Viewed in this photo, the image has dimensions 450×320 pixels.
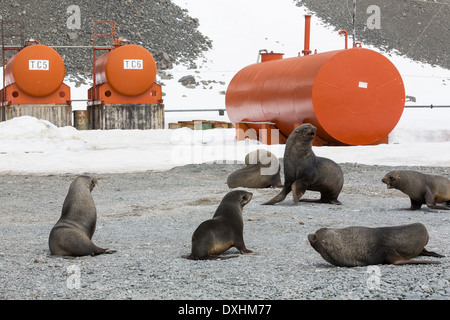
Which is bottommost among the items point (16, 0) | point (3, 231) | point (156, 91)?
point (3, 231)

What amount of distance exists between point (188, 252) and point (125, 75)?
15.5 meters

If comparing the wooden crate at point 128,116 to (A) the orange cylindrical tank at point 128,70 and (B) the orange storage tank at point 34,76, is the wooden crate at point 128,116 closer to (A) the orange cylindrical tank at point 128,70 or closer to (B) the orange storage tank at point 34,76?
(A) the orange cylindrical tank at point 128,70

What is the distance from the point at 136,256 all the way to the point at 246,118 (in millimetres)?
12304

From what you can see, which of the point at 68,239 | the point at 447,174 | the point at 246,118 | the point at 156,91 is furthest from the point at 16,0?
the point at 68,239

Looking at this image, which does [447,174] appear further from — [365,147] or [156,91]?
[156,91]

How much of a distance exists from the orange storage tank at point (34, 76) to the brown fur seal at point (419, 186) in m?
14.5

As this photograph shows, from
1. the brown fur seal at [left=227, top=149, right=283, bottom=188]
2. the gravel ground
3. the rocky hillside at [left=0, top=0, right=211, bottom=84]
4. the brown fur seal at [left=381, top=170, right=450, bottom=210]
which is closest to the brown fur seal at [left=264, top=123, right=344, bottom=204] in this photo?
the gravel ground

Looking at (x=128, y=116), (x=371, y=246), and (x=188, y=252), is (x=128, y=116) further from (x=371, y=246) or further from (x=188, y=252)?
(x=371, y=246)

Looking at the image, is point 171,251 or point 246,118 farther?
point 246,118

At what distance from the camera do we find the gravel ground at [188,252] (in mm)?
4266

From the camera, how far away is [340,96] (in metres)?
14.3

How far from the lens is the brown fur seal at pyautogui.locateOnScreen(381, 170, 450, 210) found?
7.77 metres

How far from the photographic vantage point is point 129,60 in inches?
811

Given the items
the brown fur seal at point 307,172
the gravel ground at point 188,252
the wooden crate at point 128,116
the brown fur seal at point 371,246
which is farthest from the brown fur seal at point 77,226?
the wooden crate at point 128,116
